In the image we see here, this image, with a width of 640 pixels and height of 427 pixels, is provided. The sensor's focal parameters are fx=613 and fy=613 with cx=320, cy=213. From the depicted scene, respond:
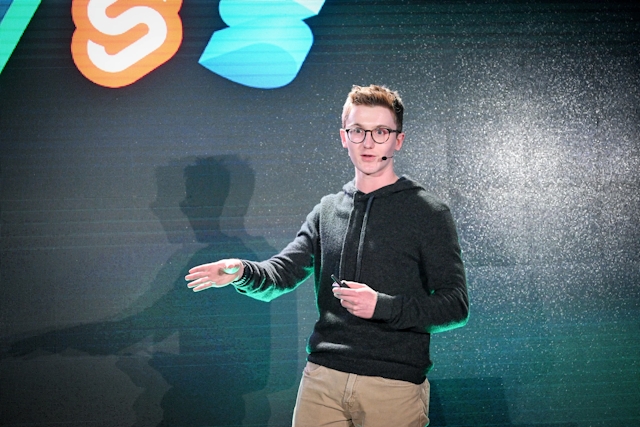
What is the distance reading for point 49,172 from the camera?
9.70 ft

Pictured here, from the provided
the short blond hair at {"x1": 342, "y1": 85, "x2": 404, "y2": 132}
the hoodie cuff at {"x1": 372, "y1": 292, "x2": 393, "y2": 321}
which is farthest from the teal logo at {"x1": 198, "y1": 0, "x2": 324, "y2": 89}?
the hoodie cuff at {"x1": 372, "y1": 292, "x2": 393, "y2": 321}

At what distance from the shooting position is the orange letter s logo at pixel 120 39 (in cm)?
300

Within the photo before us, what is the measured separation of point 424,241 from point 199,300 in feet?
4.28

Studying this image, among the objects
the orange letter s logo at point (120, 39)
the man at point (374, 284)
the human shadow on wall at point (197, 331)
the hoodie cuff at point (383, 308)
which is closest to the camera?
the hoodie cuff at point (383, 308)

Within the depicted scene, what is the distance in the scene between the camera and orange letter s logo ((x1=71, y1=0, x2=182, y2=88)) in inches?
118

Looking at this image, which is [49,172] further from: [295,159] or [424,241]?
[424,241]

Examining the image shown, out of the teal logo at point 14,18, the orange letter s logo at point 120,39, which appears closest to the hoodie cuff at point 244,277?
the orange letter s logo at point 120,39

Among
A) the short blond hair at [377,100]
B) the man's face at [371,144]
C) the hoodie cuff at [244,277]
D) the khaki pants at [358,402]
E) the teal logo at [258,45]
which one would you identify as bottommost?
the khaki pants at [358,402]

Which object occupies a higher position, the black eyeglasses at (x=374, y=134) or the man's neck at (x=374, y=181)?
the black eyeglasses at (x=374, y=134)

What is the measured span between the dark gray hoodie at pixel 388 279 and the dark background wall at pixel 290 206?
0.79 m

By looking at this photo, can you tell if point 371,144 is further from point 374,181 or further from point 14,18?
point 14,18

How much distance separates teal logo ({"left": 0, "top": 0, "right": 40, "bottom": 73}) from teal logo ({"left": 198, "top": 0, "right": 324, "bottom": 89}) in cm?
88

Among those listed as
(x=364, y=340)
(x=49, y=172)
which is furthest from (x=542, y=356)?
(x=49, y=172)

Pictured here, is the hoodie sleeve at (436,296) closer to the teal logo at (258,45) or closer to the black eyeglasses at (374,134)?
the black eyeglasses at (374,134)
